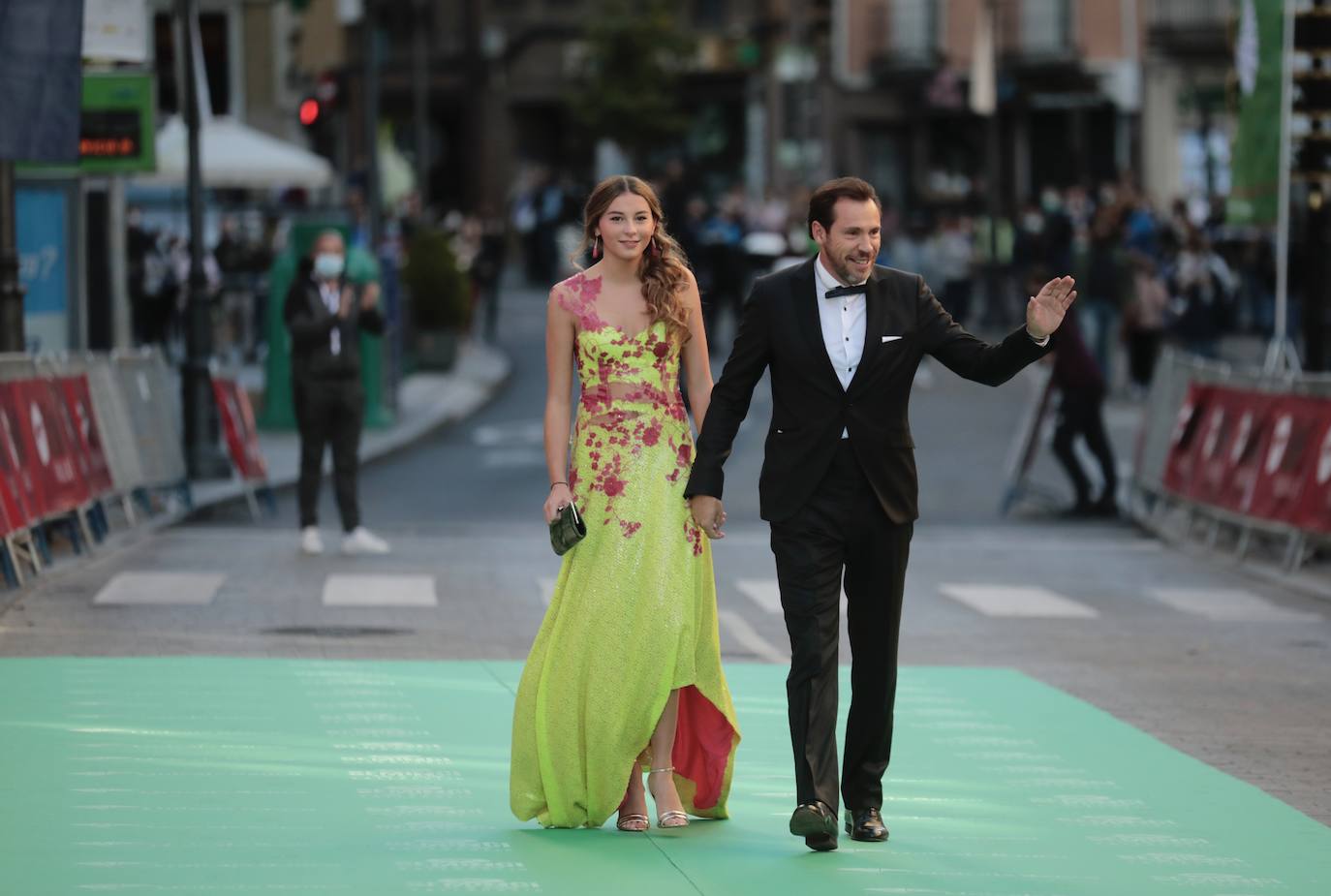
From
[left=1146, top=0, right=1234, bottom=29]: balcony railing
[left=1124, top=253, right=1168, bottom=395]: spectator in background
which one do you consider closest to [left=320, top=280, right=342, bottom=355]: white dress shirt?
[left=1124, top=253, right=1168, bottom=395]: spectator in background

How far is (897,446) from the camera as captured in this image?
23.4 feet

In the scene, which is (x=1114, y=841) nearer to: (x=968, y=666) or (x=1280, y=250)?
(x=968, y=666)

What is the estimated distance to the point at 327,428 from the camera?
15977 mm

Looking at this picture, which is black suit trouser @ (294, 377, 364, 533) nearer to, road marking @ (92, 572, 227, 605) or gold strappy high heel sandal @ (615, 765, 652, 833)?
road marking @ (92, 572, 227, 605)

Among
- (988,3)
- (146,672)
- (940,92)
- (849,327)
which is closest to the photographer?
(849,327)

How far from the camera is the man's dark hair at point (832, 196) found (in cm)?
703

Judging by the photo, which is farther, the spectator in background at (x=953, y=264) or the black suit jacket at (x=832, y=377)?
the spectator in background at (x=953, y=264)

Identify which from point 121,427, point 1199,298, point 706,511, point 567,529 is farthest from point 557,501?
point 1199,298

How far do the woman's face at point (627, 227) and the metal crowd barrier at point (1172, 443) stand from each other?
9201 mm

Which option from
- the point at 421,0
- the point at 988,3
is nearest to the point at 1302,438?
the point at 988,3

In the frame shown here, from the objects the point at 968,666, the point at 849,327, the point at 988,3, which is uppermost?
the point at 988,3

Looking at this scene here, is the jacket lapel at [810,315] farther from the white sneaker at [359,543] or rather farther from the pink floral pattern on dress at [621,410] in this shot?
the white sneaker at [359,543]

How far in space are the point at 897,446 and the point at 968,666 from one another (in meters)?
5.01

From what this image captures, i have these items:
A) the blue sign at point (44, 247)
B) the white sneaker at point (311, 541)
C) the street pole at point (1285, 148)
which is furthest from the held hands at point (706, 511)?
the blue sign at point (44, 247)
